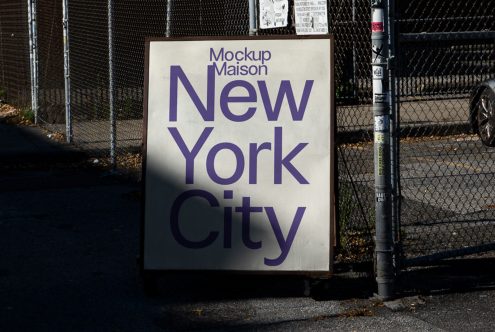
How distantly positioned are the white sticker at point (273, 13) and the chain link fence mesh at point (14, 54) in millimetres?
9058

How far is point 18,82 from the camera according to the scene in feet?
58.5

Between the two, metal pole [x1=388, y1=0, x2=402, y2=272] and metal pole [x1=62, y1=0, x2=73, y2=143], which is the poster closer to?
metal pole [x1=388, y1=0, x2=402, y2=272]

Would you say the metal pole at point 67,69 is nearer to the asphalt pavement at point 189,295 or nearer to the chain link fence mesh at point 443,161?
the chain link fence mesh at point 443,161

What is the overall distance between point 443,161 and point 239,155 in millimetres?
6033

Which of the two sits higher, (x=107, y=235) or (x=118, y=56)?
(x=118, y=56)

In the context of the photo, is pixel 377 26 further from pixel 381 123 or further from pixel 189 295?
pixel 189 295

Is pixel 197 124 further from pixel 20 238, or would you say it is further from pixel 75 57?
pixel 75 57

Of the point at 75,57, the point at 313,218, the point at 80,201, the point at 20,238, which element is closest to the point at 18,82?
the point at 75,57

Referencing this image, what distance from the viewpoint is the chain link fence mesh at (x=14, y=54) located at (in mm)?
17047

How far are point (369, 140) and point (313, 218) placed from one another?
6993 mm

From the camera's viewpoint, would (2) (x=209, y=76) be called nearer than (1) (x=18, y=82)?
Yes

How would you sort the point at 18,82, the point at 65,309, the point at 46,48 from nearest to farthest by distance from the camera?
the point at 65,309
the point at 46,48
the point at 18,82

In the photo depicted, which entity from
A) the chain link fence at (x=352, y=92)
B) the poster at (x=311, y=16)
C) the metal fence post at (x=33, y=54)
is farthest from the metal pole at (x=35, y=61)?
the poster at (x=311, y=16)

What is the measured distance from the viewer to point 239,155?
6.54 meters
